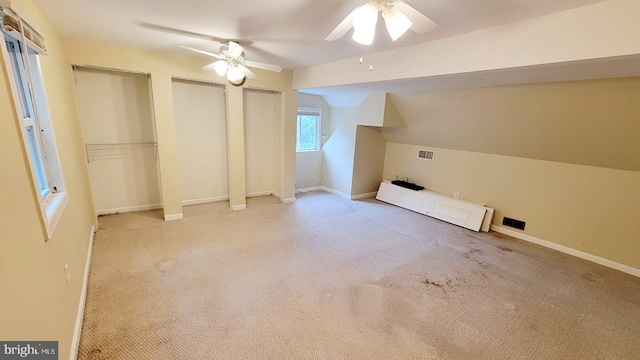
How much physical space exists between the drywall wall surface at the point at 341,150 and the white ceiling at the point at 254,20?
2.18 m

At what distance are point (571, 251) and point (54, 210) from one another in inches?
205

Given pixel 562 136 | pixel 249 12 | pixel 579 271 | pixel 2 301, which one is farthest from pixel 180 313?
pixel 562 136

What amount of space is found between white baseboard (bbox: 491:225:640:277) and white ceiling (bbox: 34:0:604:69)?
3.08 metres

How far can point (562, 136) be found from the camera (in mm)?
2992

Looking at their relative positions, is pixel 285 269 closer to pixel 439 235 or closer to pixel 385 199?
pixel 439 235

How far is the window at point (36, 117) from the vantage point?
1.47m

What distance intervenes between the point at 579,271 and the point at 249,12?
4.23 metres

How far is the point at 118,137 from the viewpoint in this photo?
3689mm

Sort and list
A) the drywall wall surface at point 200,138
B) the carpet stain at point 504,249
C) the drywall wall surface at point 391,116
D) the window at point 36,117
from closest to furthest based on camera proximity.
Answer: the window at point 36,117 → the carpet stain at point 504,249 → the drywall wall surface at point 200,138 → the drywall wall surface at point 391,116

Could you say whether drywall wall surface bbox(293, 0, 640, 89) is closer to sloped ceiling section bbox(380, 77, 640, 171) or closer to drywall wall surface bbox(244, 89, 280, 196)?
sloped ceiling section bbox(380, 77, 640, 171)

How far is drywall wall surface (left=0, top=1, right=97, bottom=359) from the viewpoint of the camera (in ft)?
3.06

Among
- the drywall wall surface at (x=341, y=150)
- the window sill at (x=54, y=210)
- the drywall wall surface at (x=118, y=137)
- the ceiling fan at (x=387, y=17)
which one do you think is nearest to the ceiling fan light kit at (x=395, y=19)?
the ceiling fan at (x=387, y=17)

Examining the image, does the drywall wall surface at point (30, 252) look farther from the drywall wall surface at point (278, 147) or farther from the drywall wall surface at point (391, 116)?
the drywall wall surface at point (391, 116)

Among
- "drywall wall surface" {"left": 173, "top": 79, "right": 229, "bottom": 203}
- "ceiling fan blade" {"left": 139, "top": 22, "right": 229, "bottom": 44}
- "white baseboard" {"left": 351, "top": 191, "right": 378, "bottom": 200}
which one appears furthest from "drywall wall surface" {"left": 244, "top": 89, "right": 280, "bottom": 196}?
"ceiling fan blade" {"left": 139, "top": 22, "right": 229, "bottom": 44}
